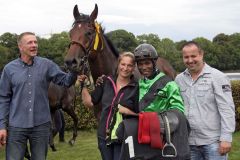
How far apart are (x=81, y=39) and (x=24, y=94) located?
0.95m

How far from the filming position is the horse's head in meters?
4.17

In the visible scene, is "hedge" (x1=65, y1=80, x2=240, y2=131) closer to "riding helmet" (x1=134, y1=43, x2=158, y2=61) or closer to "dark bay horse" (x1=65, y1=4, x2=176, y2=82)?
"dark bay horse" (x1=65, y1=4, x2=176, y2=82)

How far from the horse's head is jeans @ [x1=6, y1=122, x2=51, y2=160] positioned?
80 centimetres

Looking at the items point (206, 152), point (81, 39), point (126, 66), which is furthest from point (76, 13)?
point (206, 152)

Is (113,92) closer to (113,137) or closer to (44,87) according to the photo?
(113,137)

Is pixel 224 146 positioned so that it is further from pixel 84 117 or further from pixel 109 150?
pixel 84 117

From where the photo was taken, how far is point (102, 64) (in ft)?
15.6

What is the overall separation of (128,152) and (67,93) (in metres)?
6.56

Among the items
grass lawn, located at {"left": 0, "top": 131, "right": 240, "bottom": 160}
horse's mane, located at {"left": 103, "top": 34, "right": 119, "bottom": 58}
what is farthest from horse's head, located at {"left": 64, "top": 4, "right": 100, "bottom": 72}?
grass lawn, located at {"left": 0, "top": 131, "right": 240, "bottom": 160}

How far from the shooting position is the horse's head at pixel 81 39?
4.17 m

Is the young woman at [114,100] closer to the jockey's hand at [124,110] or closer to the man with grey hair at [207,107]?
the jockey's hand at [124,110]

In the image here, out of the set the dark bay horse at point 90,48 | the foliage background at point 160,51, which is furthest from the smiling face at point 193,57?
the foliage background at point 160,51

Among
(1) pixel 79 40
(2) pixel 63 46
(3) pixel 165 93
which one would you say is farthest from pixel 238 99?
(2) pixel 63 46

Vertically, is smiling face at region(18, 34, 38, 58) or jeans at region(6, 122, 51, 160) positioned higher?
smiling face at region(18, 34, 38, 58)
